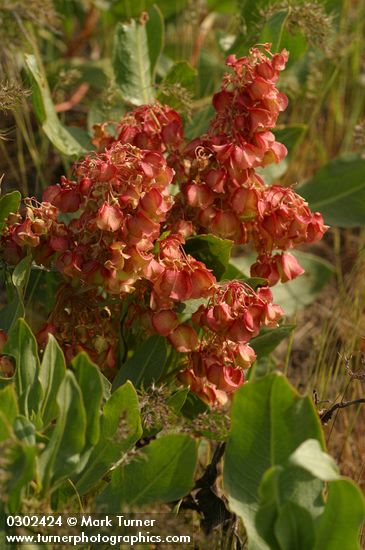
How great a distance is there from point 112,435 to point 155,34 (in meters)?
1.15

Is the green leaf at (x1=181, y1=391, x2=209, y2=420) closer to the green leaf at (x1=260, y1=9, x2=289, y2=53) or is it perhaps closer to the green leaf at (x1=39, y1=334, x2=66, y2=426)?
the green leaf at (x1=39, y1=334, x2=66, y2=426)

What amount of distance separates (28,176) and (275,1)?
3.29ft

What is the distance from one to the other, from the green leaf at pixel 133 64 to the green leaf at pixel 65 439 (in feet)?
3.24

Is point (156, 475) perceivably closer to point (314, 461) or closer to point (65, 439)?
point (65, 439)

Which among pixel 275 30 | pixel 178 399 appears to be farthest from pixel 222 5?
pixel 178 399

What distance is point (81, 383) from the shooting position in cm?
131

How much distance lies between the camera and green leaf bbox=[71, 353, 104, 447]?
4.24 ft

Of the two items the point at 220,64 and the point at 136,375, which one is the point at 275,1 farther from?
the point at 136,375

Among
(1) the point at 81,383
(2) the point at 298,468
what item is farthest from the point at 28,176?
(2) the point at 298,468

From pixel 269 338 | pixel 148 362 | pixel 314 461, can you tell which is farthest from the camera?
pixel 269 338

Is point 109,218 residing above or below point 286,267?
above

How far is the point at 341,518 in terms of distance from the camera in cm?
121

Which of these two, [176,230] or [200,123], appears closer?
[176,230]

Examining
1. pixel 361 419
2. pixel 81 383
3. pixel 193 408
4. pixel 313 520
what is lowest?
pixel 361 419
